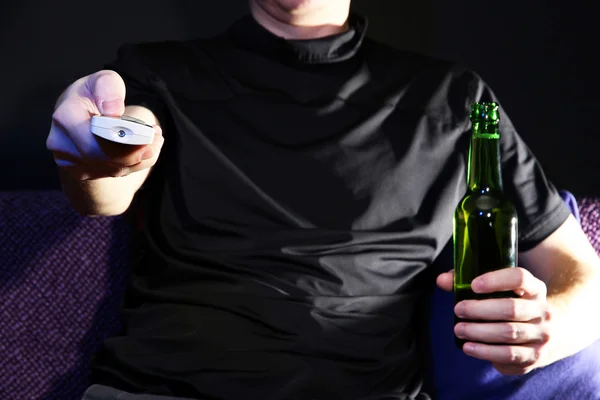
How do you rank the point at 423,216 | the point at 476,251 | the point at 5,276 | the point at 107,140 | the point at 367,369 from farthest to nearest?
1. the point at 5,276
2. the point at 423,216
3. the point at 367,369
4. the point at 476,251
5. the point at 107,140

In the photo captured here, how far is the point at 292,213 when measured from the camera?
4.12 ft

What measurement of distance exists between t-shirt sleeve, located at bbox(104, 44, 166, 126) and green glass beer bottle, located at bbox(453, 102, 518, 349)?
1.75ft

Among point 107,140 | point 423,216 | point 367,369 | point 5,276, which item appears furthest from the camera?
point 5,276

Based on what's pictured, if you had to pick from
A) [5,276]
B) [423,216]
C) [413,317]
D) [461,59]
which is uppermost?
[461,59]

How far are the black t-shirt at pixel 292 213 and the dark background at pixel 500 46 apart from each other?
1.55 feet

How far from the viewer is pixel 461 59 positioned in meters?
1.91

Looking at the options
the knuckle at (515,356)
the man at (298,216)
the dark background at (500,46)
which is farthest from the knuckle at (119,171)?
the dark background at (500,46)

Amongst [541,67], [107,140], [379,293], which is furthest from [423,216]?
[541,67]

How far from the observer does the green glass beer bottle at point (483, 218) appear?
997 mm

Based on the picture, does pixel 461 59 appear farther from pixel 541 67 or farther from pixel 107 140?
pixel 107 140

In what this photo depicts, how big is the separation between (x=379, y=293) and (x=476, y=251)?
0.29 metres

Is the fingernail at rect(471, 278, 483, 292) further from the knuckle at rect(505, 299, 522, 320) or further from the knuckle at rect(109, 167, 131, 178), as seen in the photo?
Result: the knuckle at rect(109, 167, 131, 178)

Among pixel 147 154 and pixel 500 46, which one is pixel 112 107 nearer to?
pixel 147 154

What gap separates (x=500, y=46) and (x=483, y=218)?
1003 mm
